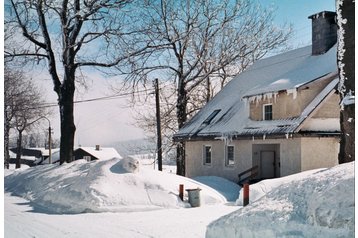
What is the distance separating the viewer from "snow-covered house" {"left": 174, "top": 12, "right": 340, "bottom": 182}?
985 centimetres

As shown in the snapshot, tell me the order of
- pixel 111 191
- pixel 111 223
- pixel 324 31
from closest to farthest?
pixel 111 223 → pixel 111 191 → pixel 324 31

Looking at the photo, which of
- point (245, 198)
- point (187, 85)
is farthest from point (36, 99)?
point (187, 85)

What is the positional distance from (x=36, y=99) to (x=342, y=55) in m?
4.45

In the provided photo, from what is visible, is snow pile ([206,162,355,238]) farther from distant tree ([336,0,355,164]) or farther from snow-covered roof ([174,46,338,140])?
snow-covered roof ([174,46,338,140])

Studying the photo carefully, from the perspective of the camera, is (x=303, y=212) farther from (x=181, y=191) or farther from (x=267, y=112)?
(x=267, y=112)

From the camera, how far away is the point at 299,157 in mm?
9797

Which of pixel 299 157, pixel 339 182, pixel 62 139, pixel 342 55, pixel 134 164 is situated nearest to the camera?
pixel 339 182

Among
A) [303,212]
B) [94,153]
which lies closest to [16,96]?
[303,212]

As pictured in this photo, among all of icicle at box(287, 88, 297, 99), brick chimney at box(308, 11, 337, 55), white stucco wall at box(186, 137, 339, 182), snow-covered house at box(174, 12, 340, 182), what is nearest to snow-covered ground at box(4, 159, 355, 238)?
white stucco wall at box(186, 137, 339, 182)

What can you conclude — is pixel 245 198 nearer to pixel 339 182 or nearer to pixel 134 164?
pixel 134 164

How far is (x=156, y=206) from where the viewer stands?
7.41 m

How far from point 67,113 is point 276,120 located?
5051 millimetres

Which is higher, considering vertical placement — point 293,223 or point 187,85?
point 187,85

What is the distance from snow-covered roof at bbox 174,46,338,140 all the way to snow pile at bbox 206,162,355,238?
19.3ft
